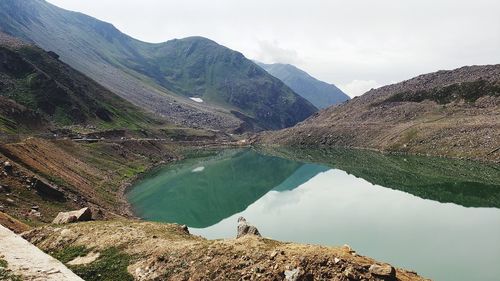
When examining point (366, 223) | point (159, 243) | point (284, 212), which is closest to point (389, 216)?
point (366, 223)

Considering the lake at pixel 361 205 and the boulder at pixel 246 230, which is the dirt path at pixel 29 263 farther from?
the lake at pixel 361 205

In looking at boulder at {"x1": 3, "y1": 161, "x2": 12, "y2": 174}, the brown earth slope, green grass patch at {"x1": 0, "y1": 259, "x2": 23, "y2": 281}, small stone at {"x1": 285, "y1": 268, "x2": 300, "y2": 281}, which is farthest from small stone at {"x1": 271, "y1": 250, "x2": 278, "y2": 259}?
boulder at {"x1": 3, "y1": 161, "x2": 12, "y2": 174}

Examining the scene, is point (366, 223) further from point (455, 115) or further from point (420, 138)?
point (455, 115)

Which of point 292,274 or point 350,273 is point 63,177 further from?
point 350,273

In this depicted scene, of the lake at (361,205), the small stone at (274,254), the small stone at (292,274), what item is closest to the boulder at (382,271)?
the small stone at (292,274)

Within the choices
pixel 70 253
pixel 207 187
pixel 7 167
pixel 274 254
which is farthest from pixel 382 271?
pixel 207 187

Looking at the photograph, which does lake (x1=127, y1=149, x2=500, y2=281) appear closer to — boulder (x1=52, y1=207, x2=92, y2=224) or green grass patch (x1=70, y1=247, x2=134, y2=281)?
boulder (x1=52, y1=207, x2=92, y2=224)
